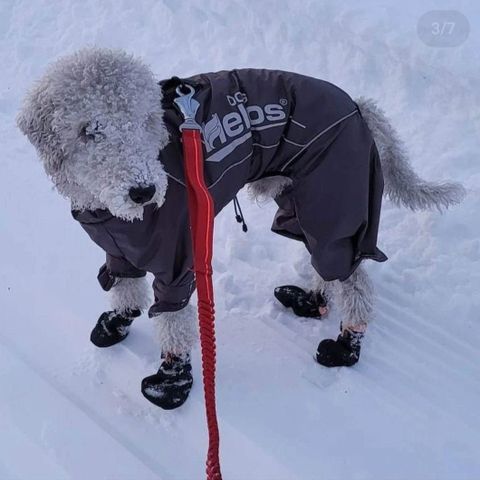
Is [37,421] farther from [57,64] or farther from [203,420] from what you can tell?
[57,64]

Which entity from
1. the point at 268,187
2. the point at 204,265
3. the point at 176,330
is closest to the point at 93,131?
the point at 204,265

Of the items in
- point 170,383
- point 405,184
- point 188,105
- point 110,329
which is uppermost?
point 188,105

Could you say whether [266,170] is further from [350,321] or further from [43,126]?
[43,126]

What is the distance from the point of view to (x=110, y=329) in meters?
2.49

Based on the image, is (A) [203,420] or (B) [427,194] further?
(B) [427,194]

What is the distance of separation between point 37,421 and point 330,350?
52.5 inches

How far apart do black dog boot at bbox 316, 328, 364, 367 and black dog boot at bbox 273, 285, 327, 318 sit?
0.24 m

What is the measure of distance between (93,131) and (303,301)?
5.02ft

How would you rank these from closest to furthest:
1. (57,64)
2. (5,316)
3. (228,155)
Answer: (57,64) → (228,155) → (5,316)

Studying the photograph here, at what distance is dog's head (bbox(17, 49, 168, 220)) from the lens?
1567mm

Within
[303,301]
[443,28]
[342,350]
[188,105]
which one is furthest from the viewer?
[443,28]

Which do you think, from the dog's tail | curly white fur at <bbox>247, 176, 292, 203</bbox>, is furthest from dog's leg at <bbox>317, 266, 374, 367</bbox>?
curly white fur at <bbox>247, 176, 292, 203</bbox>

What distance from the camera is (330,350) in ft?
8.04

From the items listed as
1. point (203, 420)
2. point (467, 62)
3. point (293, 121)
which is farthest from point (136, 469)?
point (467, 62)
